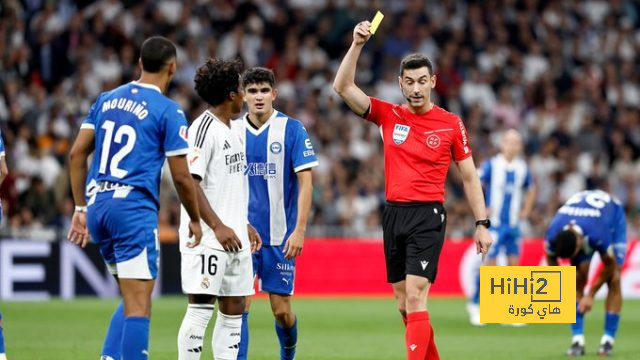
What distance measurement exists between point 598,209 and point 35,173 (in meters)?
11.4

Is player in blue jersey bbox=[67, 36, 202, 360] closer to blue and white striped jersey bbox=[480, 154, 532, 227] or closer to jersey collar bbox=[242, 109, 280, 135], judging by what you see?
jersey collar bbox=[242, 109, 280, 135]

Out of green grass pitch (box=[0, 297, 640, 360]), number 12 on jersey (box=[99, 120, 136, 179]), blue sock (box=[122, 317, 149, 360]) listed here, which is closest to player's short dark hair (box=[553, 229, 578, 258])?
green grass pitch (box=[0, 297, 640, 360])

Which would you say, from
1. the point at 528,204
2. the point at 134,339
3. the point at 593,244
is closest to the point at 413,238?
the point at 134,339

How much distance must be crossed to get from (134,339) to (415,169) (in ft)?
9.59

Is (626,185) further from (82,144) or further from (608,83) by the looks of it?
(82,144)

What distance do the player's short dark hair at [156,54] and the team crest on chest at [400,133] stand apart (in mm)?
2330

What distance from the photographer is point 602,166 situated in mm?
25359

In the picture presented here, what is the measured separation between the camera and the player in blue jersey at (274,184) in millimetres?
10336

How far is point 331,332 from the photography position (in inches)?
597

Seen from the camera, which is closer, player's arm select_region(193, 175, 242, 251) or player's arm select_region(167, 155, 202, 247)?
player's arm select_region(167, 155, 202, 247)

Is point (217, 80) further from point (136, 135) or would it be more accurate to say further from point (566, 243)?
point (566, 243)

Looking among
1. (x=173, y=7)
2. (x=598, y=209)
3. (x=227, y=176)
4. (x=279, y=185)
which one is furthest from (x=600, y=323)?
(x=173, y=7)

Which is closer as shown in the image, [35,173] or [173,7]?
[35,173]

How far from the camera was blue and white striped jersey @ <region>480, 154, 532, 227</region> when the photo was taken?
17438mm
